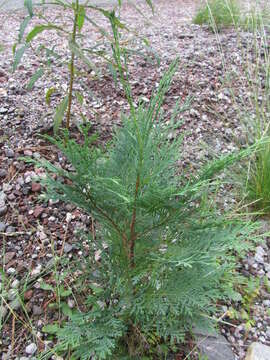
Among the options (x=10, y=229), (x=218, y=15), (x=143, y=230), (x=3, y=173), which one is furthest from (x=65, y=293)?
(x=218, y=15)

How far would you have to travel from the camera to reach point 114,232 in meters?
1.11

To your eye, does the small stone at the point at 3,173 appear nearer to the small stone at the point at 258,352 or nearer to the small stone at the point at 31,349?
the small stone at the point at 31,349

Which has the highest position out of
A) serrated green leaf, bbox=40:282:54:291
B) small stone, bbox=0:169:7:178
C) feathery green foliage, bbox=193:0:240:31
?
feathery green foliage, bbox=193:0:240:31

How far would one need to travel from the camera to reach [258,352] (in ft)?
4.30

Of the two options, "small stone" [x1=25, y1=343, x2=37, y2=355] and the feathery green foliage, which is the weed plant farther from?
the feathery green foliage

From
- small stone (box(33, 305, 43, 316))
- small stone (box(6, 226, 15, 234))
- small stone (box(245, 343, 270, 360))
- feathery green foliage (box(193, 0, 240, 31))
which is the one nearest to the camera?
small stone (box(245, 343, 270, 360))

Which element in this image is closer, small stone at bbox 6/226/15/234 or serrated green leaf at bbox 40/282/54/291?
serrated green leaf at bbox 40/282/54/291

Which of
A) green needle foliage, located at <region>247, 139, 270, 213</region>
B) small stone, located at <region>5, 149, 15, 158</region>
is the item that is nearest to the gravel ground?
small stone, located at <region>5, 149, 15, 158</region>

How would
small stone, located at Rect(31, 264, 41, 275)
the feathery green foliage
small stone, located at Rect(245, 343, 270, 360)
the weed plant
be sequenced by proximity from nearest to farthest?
the weed plant, small stone, located at Rect(245, 343, 270, 360), small stone, located at Rect(31, 264, 41, 275), the feathery green foliage

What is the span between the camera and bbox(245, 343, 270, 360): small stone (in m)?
1.29

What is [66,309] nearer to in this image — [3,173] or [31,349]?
[31,349]

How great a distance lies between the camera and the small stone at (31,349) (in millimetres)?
1292

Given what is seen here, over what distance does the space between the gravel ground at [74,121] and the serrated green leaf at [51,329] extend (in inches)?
1.3

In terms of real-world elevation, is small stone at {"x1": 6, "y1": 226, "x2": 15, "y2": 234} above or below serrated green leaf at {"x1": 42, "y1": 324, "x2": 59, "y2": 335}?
above
